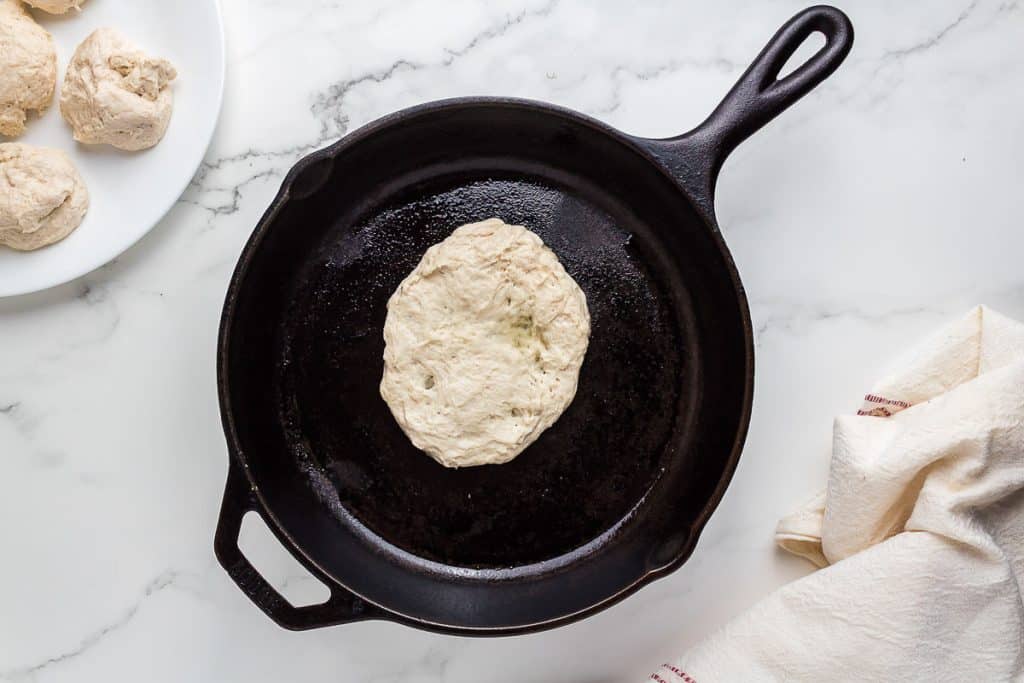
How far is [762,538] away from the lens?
1.42m

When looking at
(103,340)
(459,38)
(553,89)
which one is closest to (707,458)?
(553,89)

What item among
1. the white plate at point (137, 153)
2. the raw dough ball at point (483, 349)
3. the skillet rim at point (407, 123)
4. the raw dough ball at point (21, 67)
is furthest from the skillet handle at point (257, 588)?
the raw dough ball at point (21, 67)

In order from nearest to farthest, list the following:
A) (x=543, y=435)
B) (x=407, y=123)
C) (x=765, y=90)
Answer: (x=765, y=90)
(x=407, y=123)
(x=543, y=435)

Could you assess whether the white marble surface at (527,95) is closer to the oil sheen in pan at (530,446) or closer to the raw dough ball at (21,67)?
the oil sheen in pan at (530,446)

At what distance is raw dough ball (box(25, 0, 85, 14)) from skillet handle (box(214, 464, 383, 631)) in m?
0.75

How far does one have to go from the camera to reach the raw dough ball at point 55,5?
4.13ft

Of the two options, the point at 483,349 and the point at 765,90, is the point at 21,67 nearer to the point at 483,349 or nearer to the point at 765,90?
the point at 483,349

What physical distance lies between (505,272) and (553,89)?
0.34 metres

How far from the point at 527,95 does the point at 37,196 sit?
76 centimetres

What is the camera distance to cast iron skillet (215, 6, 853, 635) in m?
1.37

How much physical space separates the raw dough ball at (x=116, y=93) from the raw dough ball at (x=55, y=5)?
52 mm

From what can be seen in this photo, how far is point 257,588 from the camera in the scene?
119 cm

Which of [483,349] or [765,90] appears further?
[483,349]

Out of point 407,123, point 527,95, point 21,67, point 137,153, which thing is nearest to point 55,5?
point 21,67
